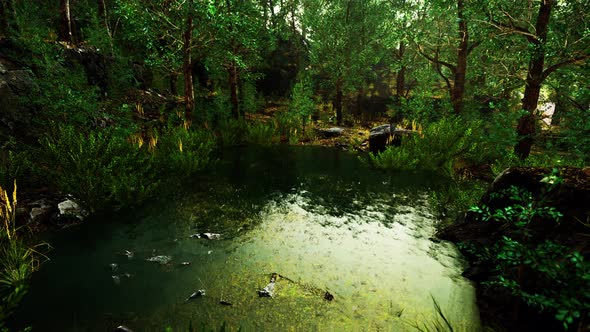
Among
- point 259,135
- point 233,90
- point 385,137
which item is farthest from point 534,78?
point 233,90

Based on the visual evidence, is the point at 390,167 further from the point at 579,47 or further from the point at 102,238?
the point at 102,238

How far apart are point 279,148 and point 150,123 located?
493 cm

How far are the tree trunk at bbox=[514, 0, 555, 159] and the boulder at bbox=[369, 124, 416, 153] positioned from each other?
3.67 m

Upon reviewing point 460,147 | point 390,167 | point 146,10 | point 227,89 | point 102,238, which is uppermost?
point 146,10

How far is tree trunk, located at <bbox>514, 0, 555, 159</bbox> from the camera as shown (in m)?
5.87

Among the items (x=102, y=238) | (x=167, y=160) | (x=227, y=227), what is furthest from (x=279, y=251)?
(x=167, y=160)

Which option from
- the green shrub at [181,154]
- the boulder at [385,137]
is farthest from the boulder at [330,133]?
the green shrub at [181,154]

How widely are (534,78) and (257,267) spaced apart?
24.0ft

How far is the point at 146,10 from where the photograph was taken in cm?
831

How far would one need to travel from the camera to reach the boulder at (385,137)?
1021cm

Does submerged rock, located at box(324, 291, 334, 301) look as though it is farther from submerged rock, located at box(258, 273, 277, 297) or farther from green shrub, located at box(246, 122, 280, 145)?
green shrub, located at box(246, 122, 280, 145)

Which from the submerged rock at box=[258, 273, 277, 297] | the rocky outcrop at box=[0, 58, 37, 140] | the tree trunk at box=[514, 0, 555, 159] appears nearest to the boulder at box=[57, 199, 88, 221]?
the rocky outcrop at box=[0, 58, 37, 140]

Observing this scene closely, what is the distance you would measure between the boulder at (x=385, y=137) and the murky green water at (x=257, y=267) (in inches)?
154

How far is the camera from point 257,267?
3.82m
